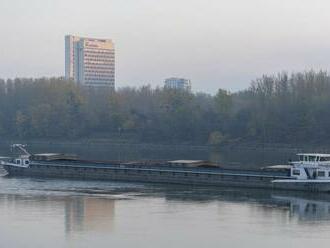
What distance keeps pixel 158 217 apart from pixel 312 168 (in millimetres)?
15188

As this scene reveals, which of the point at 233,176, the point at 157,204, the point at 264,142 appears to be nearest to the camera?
the point at 157,204

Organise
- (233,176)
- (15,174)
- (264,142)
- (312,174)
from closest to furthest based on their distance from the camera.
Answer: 1. (312,174)
2. (233,176)
3. (15,174)
4. (264,142)

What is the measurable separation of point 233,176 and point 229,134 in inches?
2535

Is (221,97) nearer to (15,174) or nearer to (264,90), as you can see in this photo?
(264,90)

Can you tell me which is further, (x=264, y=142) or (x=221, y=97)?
(x=221, y=97)

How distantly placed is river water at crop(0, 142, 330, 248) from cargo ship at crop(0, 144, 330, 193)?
1.56m

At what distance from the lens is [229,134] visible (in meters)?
119

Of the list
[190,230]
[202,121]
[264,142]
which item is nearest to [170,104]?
[202,121]

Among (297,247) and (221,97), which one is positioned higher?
(221,97)

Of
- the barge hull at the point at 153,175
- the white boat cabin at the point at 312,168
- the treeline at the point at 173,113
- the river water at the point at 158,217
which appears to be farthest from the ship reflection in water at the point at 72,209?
the treeline at the point at 173,113

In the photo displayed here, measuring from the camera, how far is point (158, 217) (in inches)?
1576

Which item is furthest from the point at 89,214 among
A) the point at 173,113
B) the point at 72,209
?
the point at 173,113

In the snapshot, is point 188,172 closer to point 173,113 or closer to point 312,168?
point 312,168

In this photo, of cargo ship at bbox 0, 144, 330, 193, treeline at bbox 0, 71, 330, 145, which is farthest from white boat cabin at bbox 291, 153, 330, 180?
treeline at bbox 0, 71, 330, 145
